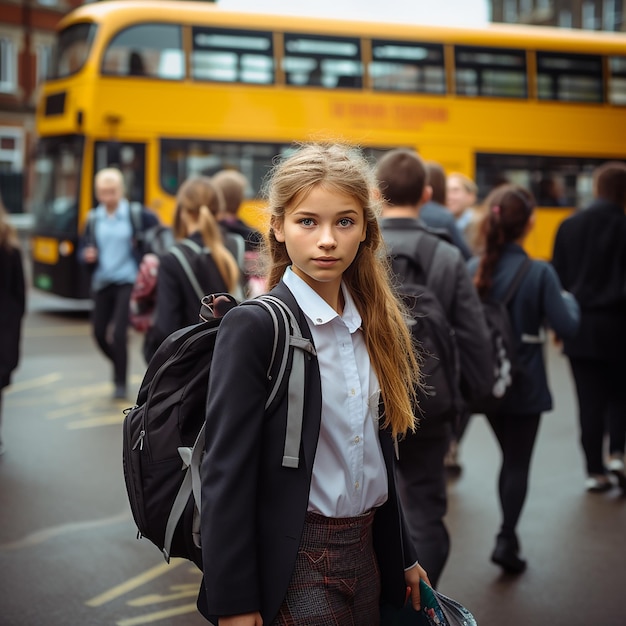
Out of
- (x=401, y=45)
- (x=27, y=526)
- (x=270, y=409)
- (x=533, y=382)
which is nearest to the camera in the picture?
(x=270, y=409)

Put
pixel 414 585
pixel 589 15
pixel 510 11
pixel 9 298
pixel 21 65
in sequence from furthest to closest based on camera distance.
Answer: pixel 510 11, pixel 589 15, pixel 21 65, pixel 9 298, pixel 414 585

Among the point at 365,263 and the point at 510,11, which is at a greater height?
the point at 510,11

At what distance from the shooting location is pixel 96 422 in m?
8.31

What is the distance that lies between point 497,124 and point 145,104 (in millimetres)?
5704

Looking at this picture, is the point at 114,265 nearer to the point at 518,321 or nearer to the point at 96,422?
the point at 96,422

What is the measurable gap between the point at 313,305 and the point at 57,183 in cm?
1385

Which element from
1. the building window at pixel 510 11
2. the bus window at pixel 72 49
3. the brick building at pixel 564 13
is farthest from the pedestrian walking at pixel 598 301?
the building window at pixel 510 11

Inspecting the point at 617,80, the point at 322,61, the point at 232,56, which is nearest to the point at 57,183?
the point at 232,56

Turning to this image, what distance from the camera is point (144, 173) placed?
1518 centimetres

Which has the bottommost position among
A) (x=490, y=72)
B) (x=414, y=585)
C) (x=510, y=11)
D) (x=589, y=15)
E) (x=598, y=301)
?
(x=414, y=585)

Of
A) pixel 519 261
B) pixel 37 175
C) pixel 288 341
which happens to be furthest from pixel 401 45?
pixel 288 341

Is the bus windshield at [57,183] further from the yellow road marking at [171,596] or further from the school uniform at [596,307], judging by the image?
the yellow road marking at [171,596]

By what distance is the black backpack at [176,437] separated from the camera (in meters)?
2.25

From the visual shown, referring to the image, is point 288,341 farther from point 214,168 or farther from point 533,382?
point 214,168
